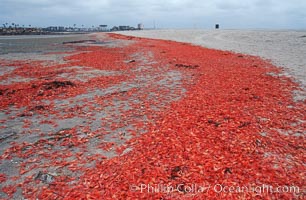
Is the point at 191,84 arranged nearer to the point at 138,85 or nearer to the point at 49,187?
the point at 138,85

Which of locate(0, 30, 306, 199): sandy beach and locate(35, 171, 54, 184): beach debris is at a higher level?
locate(0, 30, 306, 199): sandy beach

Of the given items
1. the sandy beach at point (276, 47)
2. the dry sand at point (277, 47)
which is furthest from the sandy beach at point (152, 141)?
the sandy beach at point (276, 47)

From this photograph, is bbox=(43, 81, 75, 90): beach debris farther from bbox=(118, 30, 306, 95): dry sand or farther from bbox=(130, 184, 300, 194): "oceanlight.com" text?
bbox=(118, 30, 306, 95): dry sand

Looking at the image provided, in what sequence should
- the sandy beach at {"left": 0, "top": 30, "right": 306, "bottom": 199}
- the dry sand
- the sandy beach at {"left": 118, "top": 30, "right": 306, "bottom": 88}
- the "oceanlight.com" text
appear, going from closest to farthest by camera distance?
1. the "oceanlight.com" text
2. the sandy beach at {"left": 0, "top": 30, "right": 306, "bottom": 199}
3. the dry sand
4. the sandy beach at {"left": 118, "top": 30, "right": 306, "bottom": 88}

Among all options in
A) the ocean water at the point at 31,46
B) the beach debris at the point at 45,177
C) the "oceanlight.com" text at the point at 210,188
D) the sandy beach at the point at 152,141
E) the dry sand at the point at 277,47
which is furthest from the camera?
the ocean water at the point at 31,46

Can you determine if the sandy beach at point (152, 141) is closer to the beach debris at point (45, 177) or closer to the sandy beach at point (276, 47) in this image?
the beach debris at point (45, 177)

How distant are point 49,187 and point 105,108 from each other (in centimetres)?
543

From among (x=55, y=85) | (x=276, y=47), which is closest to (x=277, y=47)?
(x=276, y=47)

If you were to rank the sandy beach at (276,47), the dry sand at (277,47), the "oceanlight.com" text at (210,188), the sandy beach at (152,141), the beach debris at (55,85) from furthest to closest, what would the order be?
the sandy beach at (276,47), the dry sand at (277,47), the beach debris at (55,85), the sandy beach at (152,141), the "oceanlight.com" text at (210,188)

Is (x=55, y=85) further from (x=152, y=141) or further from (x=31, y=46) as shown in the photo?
(x=31, y=46)

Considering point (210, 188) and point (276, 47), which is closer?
point (210, 188)

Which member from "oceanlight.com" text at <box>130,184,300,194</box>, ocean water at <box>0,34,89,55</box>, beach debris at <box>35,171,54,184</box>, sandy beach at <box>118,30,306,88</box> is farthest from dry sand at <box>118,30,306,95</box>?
ocean water at <box>0,34,89,55</box>

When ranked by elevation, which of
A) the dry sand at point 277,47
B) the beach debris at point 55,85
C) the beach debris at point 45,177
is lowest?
the beach debris at point 45,177

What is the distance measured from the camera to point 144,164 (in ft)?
19.1
